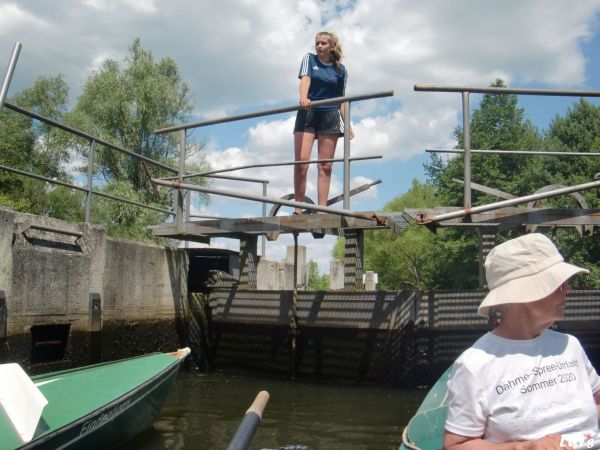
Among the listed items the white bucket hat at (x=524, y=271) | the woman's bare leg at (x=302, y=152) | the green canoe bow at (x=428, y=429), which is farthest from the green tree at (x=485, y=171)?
the white bucket hat at (x=524, y=271)

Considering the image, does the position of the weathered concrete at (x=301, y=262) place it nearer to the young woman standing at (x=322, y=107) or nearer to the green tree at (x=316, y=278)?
the young woman standing at (x=322, y=107)

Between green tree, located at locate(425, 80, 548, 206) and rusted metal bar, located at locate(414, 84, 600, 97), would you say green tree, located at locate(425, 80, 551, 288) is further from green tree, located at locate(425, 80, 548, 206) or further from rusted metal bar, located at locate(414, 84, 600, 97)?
rusted metal bar, located at locate(414, 84, 600, 97)

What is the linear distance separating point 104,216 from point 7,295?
20.3 m

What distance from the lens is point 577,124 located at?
31.9m

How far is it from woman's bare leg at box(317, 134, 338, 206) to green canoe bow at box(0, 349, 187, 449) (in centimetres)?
240

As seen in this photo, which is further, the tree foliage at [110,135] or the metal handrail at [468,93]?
the tree foliage at [110,135]

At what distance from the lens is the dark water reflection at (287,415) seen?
19.1 ft

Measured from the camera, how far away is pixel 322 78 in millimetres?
6887

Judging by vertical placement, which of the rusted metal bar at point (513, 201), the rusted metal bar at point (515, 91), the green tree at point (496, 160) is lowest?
the rusted metal bar at point (513, 201)

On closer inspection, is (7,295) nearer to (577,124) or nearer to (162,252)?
(162,252)

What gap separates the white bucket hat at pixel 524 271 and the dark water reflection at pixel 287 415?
3.95 m

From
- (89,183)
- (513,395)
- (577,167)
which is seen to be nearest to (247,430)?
(513,395)

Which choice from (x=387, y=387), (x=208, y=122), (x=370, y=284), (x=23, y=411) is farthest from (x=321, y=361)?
(x=370, y=284)

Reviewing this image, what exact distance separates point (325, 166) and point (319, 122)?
21.4 inches
